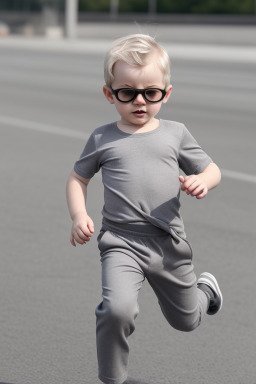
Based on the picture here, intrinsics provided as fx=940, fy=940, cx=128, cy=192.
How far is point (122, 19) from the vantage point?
69.6m

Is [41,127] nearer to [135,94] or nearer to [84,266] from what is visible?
[84,266]

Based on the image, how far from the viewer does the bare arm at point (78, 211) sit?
3607 millimetres

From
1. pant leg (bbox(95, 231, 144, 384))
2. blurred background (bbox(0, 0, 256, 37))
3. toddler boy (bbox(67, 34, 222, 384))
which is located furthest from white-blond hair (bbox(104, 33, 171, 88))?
blurred background (bbox(0, 0, 256, 37))

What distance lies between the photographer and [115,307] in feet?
11.2

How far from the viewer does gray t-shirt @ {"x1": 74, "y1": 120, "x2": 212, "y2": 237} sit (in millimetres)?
3650

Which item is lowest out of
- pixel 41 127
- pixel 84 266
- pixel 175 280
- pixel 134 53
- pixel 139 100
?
pixel 41 127

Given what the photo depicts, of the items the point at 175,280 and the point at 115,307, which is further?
the point at 175,280

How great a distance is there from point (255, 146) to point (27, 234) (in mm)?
5428

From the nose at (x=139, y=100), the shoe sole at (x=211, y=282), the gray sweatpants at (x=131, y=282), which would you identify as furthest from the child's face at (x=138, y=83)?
the shoe sole at (x=211, y=282)

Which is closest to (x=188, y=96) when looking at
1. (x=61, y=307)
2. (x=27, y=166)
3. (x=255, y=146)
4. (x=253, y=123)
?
(x=253, y=123)

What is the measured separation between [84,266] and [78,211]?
2.60m

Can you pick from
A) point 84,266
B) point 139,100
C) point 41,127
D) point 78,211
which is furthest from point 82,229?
point 41,127

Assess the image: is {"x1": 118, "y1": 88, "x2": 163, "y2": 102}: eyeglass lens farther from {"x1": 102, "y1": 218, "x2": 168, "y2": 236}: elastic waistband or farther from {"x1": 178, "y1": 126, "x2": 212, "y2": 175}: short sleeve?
{"x1": 102, "y1": 218, "x2": 168, "y2": 236}: elastic waistband

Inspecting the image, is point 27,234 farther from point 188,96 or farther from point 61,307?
point 188,96
